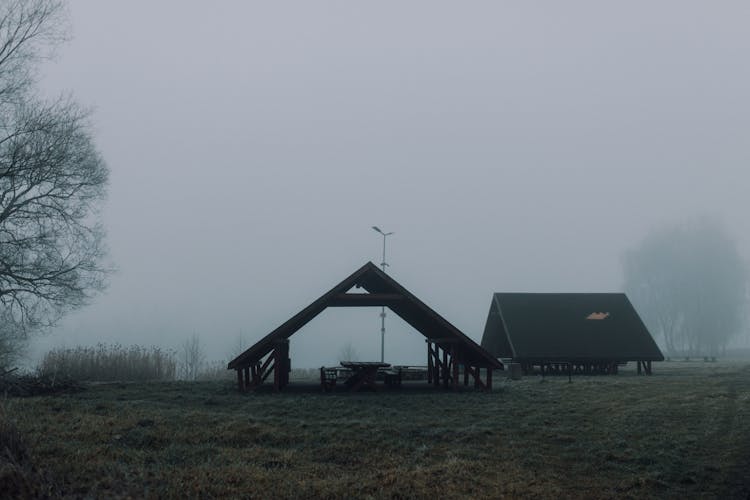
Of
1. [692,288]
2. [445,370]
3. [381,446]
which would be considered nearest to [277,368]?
[445,370]

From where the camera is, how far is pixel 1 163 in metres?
25.3

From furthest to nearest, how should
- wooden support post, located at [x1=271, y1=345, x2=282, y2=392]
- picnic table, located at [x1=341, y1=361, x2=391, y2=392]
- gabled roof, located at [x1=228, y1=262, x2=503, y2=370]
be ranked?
picnic table, located at [x1=341, y1=361, x2=391, y2=392] < wooden support post, located at [x1=271, y1=345, x2=282, y2=392] < gabled roof, located at [x1=228, y1=262, x2=503, y2=370]

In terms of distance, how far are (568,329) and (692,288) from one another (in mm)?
54037

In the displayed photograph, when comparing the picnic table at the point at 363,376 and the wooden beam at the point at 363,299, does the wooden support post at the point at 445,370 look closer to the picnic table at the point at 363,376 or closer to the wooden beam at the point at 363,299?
the picnic table at the point at 363,376

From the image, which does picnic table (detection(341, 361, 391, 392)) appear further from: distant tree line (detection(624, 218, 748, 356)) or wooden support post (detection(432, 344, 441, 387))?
distant tree line (detection(624, 218, 748, 356))

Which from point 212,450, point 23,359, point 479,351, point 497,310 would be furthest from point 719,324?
point 212,450

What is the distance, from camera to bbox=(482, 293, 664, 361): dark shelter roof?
36562mm

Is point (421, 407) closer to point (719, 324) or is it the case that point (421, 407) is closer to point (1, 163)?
point (1, 163)

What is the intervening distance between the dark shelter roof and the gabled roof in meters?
13.1

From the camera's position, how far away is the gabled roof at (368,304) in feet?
74.1

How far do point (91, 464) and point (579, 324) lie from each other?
3209cm

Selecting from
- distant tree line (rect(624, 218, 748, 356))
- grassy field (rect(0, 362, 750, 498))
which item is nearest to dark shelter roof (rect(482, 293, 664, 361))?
grassy field (rect(0, 362, 750, 498))

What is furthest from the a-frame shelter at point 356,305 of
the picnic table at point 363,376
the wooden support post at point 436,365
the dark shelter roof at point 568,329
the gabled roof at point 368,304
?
the dark shelter roof at point 568,329

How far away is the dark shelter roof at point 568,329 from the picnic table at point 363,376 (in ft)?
48.1
